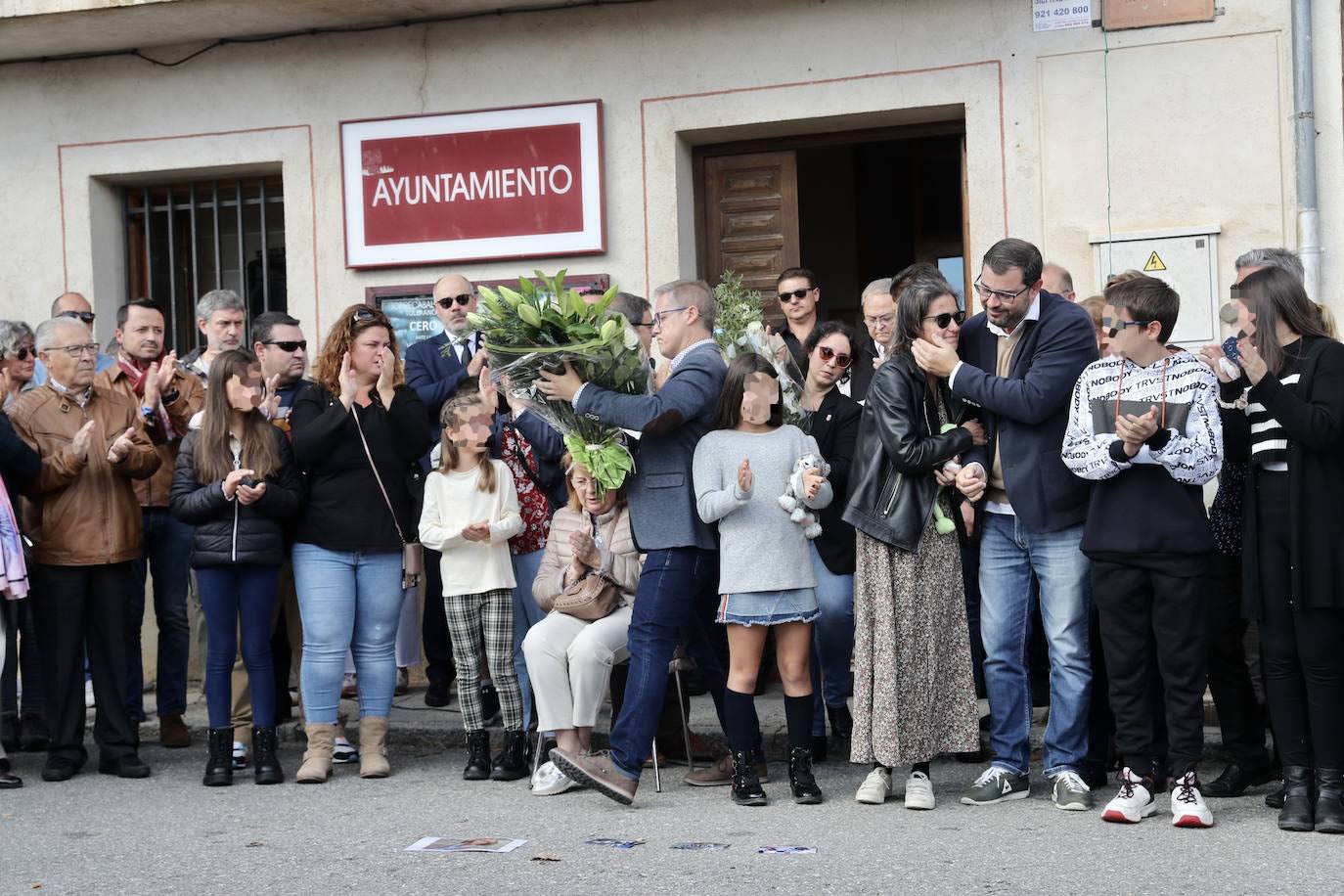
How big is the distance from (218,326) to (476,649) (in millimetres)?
2500

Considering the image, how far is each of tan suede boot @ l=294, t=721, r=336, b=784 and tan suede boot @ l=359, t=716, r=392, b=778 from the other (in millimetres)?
140

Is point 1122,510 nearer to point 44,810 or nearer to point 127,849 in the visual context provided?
point 127,849

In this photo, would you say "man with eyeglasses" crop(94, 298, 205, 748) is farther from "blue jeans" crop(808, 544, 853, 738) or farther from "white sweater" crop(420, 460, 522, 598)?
"blue jeans" crop(808, 544, 853, 738)

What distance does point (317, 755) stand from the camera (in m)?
7.12

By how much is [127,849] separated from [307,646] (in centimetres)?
144

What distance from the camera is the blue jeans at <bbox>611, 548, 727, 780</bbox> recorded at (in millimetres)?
6309

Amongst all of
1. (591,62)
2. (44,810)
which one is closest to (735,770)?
(44,810)

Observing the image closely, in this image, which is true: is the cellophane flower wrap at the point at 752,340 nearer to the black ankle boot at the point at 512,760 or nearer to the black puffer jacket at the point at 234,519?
the black ankle boot at the point at 512,760

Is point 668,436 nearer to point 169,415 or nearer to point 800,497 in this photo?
point 800,497

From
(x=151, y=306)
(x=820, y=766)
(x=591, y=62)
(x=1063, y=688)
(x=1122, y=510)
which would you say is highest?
(x=591, y=62)

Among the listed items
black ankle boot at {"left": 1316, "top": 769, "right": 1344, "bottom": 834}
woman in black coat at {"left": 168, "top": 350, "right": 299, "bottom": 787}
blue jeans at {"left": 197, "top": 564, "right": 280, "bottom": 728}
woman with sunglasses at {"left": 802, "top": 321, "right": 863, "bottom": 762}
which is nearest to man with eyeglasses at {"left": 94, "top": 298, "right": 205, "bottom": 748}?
woman in black coat at {"left": 168, "top": 350, "right": 299, "bottom": 787}

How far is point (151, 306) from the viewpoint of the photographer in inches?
332

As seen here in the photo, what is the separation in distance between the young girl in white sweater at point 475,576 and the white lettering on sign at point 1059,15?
4.47 m

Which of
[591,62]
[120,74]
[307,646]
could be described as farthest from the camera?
[120,74]
